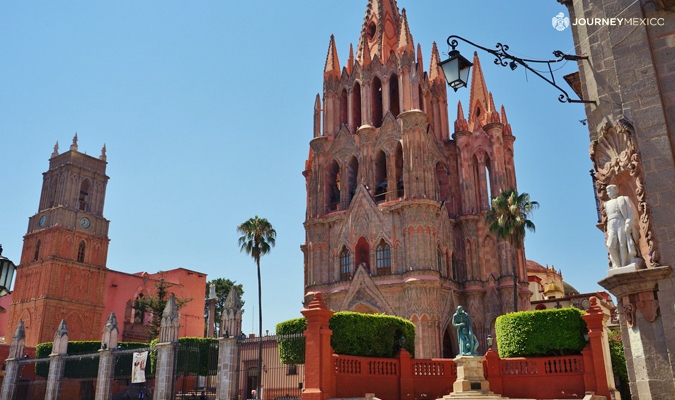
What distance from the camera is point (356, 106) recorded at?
1667 inches

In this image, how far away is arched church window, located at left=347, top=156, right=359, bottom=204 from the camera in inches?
1571

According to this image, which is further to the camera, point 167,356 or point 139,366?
point 139,366

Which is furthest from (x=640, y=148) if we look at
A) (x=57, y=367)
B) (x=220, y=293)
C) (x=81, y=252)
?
(x=220, y=293)

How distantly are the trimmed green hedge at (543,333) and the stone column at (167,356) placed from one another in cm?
1290

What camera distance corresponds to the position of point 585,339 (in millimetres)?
19531

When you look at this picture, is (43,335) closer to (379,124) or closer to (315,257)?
(315,257)

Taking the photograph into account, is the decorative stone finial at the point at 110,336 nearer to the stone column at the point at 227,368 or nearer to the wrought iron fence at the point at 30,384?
the wrought iron fence at the point at 30,384

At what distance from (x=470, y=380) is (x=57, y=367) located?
21465 millimetres

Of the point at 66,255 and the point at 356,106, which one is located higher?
the point at 356,106

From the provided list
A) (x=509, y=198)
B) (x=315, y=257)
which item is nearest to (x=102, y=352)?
(x=315, y=257)

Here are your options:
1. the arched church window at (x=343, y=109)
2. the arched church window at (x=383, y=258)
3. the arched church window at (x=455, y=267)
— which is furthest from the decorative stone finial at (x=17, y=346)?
the arched church window at (x=455, y=267)

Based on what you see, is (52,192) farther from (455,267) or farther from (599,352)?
(599,352)

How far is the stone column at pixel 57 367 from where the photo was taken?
29219mm

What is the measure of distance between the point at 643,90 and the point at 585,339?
41.8ft
